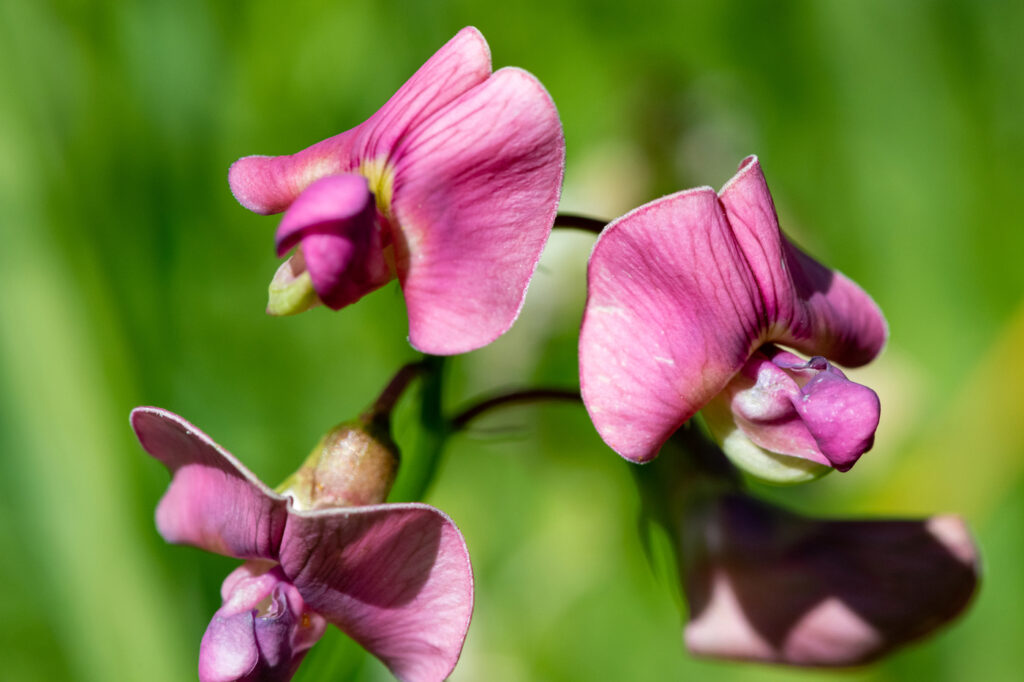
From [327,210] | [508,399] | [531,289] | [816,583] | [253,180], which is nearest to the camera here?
[327,210]

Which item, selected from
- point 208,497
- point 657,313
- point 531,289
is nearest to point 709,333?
point 657,313

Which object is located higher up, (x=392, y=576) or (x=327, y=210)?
(x=327, y=210)

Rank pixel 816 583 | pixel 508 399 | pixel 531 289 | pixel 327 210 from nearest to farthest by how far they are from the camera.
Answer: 1. pixel 327 210
2. pixel 508 399
3. pixel 816 583
4. pixel 531 289

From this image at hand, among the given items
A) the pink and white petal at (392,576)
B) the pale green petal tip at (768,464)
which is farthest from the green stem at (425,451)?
the pale green petal tip at (768,464)

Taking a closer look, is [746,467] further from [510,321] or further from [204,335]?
[204,335]

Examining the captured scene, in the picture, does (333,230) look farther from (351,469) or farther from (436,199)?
(351,469)

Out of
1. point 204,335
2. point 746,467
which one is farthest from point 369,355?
point 746,467
